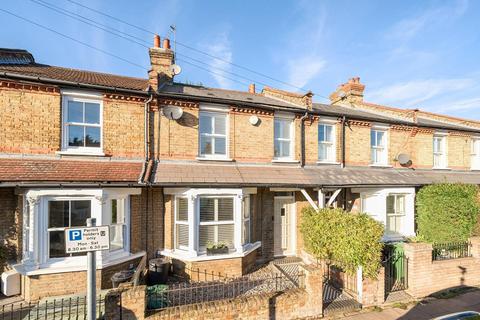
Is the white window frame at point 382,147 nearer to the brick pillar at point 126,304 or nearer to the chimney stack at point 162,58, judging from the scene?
the chimney stack at point 162,58

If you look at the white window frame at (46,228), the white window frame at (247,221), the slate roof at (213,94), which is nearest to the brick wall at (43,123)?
the white window frame at (46,228)

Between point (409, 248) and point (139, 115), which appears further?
point (139, 115)

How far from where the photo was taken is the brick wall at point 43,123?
734 centimetres

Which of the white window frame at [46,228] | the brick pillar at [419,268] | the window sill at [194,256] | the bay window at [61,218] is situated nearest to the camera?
the white window frame at [46,228]

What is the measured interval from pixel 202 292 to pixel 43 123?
676 centimetres

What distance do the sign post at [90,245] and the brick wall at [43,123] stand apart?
515 cm

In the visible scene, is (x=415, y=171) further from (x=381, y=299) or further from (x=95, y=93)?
(x=95, y=93)

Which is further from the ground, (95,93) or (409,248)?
(95,93)

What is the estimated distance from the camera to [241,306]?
5.62m

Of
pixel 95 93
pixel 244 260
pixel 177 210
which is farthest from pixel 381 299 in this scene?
pixel 95 93

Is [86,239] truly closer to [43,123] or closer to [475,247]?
[43,123]

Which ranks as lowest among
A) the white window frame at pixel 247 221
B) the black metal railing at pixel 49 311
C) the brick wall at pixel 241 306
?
the black metal railing at pixel 49 311

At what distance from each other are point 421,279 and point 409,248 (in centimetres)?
99

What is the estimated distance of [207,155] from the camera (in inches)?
376
